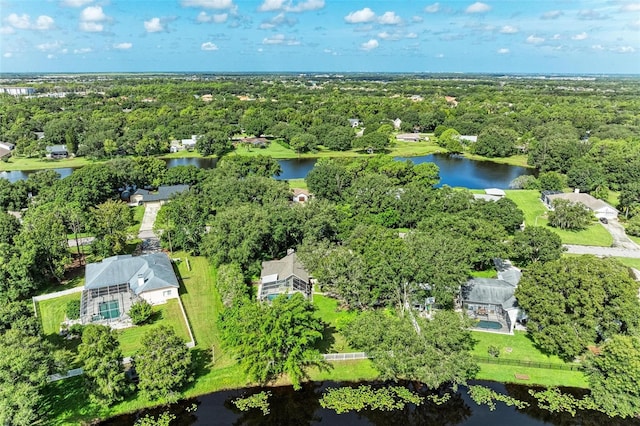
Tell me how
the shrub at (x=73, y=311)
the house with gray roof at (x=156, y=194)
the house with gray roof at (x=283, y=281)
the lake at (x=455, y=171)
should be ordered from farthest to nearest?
the lake at (x=455, y=171) < the house with gray roof at (x=156, y=194) < the house with gray roof at (x=283, y=281) < the shrub at (x=73, y=311)

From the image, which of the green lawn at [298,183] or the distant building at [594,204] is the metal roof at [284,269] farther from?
the distant building at [594,204]

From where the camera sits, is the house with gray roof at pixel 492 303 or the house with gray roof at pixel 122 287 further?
the house with gray roof at pixel 122 287

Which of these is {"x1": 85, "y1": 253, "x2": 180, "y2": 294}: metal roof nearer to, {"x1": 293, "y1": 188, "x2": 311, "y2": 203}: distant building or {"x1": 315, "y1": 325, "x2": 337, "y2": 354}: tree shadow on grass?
{"x1": 315, "y1": 325, "x2": 337, "y2": 354}: tree shadow on grass

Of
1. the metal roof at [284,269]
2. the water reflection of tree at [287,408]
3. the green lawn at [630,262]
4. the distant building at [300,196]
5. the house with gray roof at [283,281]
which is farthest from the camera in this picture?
the distant building at [300,196]

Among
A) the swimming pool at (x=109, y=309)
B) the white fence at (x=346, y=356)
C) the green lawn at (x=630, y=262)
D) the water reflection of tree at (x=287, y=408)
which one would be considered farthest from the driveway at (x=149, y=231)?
the green lawn at (x=630, y=262)

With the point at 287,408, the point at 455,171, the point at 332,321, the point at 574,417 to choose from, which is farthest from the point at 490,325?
the point at 455,171

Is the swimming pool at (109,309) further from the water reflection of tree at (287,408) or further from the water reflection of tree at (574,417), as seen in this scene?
the water reflection of tree at (574,417)

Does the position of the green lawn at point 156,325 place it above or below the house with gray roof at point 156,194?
below

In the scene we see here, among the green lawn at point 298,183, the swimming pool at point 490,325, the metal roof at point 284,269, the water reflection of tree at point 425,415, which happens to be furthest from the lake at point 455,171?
the water reflection of tree at point 425,415

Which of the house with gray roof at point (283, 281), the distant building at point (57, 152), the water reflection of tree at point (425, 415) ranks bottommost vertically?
the water reflection of tree at point (425, 415)
